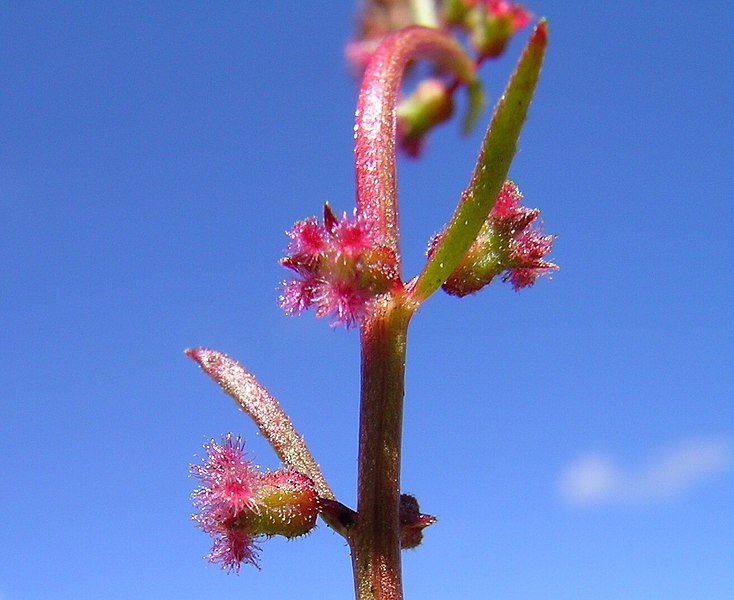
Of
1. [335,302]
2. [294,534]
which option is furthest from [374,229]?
[294,534]

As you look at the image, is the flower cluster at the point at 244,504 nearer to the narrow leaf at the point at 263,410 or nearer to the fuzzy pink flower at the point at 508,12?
the narrow leaf at the point at 263,410

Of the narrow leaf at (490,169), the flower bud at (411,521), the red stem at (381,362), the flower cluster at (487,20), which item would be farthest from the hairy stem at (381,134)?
the flower bud at (411,521)

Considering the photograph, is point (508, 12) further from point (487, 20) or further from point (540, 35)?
point (540, 35)

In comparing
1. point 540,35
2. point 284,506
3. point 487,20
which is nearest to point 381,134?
point 540,35

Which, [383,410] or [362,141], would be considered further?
[362,141]

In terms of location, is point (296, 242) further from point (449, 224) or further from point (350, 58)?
point (350, 58)

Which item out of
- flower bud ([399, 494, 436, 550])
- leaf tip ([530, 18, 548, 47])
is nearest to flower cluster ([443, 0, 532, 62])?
leaf tip ([530, 18, 548, 47])
